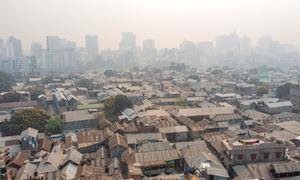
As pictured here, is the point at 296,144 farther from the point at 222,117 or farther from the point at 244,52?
the point at 244,52

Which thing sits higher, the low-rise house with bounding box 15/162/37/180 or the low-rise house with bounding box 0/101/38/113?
the low-rise house with bounding box 0/101/38/113

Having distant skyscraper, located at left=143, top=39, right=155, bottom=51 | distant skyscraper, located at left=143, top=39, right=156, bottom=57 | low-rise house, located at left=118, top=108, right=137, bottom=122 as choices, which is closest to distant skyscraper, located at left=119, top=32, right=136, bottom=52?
distant skyscraper, located at left=143, top=39, right=155, bottom=51

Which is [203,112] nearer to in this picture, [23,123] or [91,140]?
[91,140]

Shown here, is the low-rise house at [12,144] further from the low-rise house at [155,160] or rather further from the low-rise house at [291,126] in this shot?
the low-rise house at [291,126]

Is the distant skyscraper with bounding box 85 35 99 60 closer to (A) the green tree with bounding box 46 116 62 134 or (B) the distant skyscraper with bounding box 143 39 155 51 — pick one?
(B) the distant skyscraper with bounding box 143 39 155 51

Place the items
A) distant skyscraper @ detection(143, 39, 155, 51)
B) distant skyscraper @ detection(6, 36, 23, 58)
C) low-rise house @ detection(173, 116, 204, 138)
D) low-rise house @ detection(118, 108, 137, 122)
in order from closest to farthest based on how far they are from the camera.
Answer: low-rise house @ detection(173, 116, 204, 138)
low-rise house @ detection(118, 108, 137, 122)
distant skyscraper @ detection(6, 36, 23, 58)
distant skyscraper @ detection(143, 39, 155, 51)

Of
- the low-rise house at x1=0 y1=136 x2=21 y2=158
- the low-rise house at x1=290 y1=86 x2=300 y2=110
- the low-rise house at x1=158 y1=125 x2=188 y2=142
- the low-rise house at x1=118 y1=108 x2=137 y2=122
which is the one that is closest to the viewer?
the low-rise house at x1=0 y1=136 x2=21 y2=158

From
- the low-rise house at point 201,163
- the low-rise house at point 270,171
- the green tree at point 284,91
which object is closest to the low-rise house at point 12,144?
the low-rise house at point 201,163

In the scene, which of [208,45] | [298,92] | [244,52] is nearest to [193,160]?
[298,92]

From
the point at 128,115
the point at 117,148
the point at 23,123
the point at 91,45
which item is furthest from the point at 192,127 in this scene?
the point at 91,45
